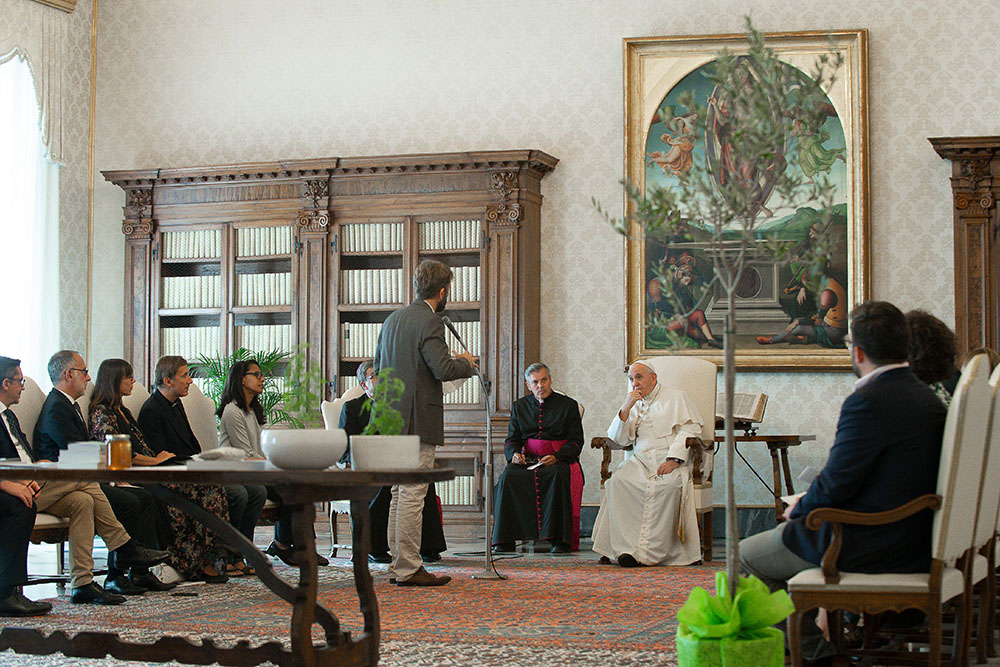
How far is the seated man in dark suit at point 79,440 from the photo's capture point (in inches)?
229

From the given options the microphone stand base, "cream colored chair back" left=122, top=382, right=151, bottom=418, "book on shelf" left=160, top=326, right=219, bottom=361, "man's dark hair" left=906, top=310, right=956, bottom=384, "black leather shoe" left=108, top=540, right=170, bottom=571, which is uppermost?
"book on shelf" left=160, top=326, right=219, bottom=361

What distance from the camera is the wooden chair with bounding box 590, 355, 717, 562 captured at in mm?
7512

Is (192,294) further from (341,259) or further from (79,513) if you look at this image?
(79,513)

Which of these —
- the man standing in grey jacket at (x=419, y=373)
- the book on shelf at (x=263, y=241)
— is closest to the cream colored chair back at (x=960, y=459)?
the man standing in grey jacket at (x=419, y=373)

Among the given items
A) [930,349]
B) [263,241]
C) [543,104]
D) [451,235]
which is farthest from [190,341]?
[930,349]

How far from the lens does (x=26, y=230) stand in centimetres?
898

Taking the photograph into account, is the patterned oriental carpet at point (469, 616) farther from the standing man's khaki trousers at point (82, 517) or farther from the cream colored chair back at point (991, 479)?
the cream colored chair back at point (991, 479)

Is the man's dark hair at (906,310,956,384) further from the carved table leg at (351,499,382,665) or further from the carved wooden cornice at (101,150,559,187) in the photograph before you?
the carved wooden cornice at (101,150,559,187)

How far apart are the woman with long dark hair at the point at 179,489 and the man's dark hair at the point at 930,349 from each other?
347 centimetres

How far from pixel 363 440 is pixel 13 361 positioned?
2780 mm

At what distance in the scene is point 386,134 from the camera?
9250 mm

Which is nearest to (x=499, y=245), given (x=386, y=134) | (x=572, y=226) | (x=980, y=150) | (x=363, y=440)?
(x=572, y=226)

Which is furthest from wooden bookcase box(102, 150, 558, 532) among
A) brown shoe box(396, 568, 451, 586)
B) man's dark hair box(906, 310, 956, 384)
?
man's dark hair box(906, 310, 956, 384)

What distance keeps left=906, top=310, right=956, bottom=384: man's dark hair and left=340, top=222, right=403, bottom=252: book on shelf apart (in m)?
5.10
